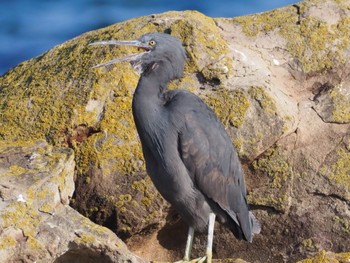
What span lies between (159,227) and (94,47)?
59.2 inches

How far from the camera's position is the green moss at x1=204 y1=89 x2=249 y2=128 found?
6.37m

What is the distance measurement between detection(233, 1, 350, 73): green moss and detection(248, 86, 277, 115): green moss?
625mm

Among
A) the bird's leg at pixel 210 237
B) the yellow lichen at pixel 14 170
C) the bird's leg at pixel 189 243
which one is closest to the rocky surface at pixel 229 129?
the bird's leg at pixel 189 243

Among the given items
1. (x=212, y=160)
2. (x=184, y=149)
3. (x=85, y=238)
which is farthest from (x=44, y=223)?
(x=212, y=160)

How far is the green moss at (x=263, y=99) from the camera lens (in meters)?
6.37

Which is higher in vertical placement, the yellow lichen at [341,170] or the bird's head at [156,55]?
the bird's head at [156,55]

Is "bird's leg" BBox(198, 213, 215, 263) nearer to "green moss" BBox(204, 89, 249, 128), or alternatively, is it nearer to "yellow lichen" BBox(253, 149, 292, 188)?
"yellow lichen" BBox(253, 149, 292, 188)

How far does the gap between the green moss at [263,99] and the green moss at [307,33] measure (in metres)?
0.62

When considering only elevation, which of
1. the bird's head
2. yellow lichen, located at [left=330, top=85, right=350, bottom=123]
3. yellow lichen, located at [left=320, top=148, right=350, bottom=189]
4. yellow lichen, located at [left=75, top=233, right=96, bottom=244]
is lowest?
yellow lichen, located at [left=320, top=148, right=350, bottom=189]

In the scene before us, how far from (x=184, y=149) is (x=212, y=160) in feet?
0.76

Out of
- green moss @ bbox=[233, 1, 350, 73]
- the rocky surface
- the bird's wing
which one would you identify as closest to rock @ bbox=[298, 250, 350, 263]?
the bird's wing

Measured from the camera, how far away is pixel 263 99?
6.41m

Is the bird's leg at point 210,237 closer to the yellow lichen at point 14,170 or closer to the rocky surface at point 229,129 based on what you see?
the rocky surface at point 229,129

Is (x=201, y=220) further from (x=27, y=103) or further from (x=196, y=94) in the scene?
(x=27, y=103)
